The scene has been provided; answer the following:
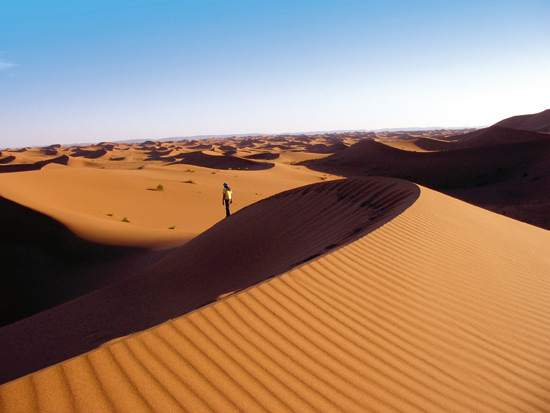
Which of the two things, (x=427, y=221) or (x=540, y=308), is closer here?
(x=540, y=308)

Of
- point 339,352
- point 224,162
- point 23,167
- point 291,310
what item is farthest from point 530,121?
point 23,167

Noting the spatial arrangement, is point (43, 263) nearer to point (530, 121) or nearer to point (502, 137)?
point (502, 137)

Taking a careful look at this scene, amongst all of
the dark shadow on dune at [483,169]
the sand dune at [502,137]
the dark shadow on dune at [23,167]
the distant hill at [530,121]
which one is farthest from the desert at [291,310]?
the distant hill at [530,121]

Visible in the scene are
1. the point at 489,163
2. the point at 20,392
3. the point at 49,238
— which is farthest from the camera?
the point at 489,163

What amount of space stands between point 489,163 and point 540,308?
945 inches

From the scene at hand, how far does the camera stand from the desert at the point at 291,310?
1.88 metres

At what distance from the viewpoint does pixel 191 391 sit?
179 centimetres

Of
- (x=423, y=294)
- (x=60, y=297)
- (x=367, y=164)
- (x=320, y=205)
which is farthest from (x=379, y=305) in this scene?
(x=367, y=164)

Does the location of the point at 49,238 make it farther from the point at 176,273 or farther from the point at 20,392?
the point at 20,392

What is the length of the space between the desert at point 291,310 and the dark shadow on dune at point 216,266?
0.04 meters

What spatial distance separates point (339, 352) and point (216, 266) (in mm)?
3816

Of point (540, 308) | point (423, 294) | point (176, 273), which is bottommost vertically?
point (176, 273)

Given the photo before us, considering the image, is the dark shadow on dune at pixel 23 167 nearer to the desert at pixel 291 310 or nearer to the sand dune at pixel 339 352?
the desert at pixel 291 310

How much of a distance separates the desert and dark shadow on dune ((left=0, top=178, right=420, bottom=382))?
40 mm
